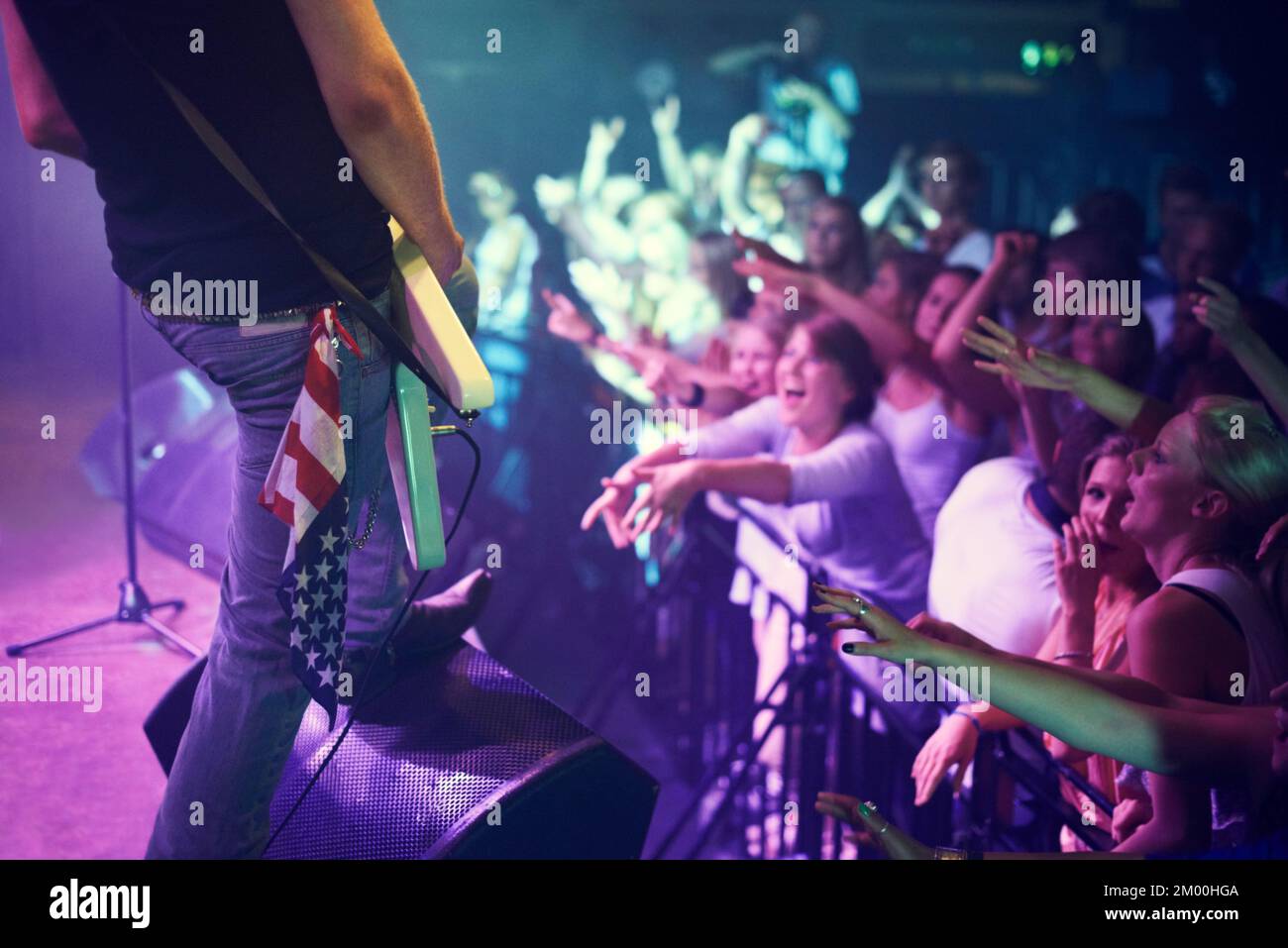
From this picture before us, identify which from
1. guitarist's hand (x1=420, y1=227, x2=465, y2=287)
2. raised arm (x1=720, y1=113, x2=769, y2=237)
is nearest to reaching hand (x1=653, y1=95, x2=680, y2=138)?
raised arm (x1=720, y1=113, x2=769, y2=237)

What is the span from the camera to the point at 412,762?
1.74 meters

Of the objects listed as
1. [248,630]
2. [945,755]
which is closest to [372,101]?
[248,630]

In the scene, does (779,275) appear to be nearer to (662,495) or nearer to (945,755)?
(662,495)

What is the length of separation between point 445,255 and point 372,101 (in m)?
0.26

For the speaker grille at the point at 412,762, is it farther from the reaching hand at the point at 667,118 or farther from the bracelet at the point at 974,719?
the reaching hand at the point at 667,118

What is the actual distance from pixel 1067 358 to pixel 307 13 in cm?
171

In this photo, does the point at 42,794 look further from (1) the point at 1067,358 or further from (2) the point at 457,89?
(1) the point at 1067,358

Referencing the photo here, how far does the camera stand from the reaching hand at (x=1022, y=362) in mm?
2441

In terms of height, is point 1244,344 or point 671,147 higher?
point 671,147

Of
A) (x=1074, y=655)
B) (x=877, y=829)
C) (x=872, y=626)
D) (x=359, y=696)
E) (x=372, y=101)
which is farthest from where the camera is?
(x=1074, y=655)

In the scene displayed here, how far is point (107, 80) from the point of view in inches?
58.2

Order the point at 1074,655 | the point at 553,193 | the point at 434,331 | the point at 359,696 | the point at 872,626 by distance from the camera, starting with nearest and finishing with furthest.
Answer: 1. the point at 434,331
2. the point at 359,696
3. the point at 872,626
4. the point at 1074,655
5. the point at 553,193

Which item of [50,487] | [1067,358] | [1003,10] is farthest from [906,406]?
[50,487]

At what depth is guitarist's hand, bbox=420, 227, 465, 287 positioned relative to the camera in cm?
163
